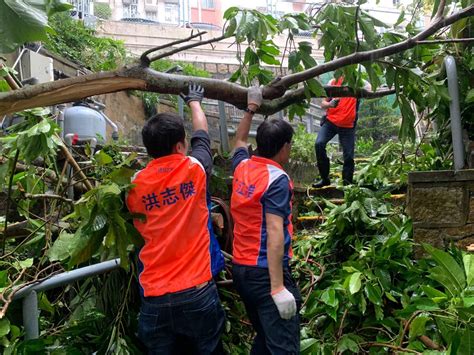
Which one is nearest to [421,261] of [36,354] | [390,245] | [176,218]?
[390,245]

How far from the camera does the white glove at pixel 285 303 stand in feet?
8.02

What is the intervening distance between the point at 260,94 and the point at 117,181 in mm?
1010

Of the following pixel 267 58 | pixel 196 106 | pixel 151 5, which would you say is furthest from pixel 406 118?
pixel 151 5

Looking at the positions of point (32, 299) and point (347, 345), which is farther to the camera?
point (347, 345)

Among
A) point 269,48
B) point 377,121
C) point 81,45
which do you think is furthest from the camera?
point 377,121

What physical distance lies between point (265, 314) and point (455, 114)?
80.5 inches

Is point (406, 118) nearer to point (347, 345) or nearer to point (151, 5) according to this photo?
point (347, 345)

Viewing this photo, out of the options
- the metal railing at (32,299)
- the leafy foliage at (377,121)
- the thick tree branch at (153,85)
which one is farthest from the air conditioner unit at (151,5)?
the metal railing at (32,299)

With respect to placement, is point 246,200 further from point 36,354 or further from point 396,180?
point 396,180

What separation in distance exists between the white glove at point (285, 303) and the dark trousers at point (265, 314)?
6 centimetres

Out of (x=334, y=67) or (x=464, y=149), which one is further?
(x=464, y=149)

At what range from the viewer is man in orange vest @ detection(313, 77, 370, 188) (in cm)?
571

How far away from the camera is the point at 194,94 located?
9.12 feet

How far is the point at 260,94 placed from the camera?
2.93 meters
